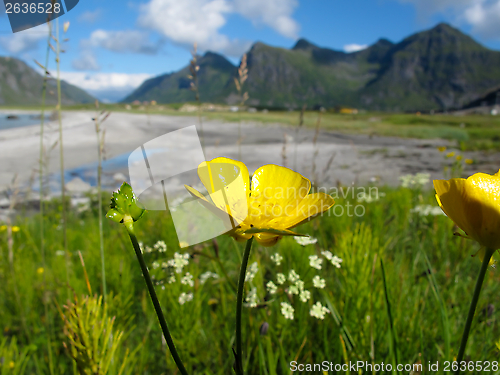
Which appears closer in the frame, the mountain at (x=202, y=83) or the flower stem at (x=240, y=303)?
the flower stem at (x=240, y=303)

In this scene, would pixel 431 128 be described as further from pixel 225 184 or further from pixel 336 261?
pixel 225 184

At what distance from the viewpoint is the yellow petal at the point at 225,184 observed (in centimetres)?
56

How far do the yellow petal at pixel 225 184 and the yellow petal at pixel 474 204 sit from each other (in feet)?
1.20

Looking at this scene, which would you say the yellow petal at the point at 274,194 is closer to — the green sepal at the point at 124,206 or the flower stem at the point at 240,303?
the flower stem at the point at 240,303

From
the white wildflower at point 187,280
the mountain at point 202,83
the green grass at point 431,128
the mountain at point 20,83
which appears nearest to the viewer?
the white wildflower at point 187,280

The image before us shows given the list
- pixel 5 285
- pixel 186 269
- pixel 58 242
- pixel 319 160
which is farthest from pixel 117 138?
pixel 186 269

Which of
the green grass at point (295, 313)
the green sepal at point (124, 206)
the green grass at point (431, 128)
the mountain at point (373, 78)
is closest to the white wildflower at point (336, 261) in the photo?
the green grass at point (295, 313)

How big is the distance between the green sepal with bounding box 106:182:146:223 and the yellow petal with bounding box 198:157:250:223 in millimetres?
177

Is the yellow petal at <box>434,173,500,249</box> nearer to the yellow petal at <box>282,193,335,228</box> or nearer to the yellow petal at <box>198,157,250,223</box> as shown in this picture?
the yellow petal at <box>282,193,335,228</box>

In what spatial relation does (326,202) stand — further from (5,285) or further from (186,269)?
(5,285)

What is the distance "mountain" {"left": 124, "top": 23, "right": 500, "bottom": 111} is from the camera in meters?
146

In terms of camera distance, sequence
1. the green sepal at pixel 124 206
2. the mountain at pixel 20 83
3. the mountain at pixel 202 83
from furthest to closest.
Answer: the mountain at pixel 20 83 < the mountain at pixel 202 83 < the green sepal at pixel 124 206

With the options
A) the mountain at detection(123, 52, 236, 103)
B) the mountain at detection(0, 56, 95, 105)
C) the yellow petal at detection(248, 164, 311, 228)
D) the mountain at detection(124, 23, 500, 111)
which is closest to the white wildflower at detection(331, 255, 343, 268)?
the yellow petal at detection(248, 164, 311, 228)

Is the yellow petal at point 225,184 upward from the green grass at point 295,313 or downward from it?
upward
